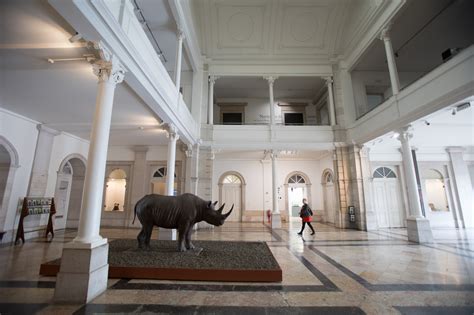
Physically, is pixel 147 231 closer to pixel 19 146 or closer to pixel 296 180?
pixel 19 146

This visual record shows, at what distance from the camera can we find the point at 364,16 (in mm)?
8602

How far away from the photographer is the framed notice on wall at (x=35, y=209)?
19.6 ft

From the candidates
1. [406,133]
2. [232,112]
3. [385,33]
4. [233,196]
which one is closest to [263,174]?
[233,196]

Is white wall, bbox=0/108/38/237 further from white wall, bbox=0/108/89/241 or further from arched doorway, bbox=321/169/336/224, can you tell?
arched doorway, bbox=321/169/336/224

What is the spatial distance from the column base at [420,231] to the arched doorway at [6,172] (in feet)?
39.7

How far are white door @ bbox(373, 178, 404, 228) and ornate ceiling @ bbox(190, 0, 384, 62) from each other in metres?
6.74

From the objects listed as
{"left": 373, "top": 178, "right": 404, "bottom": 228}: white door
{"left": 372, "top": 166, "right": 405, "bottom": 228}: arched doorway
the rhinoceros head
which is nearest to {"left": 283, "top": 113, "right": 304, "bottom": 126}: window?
{"left": 372, "top": 166, "right": 405, "bottom": 228}: arched doorway

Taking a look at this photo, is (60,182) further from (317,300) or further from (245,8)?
(245,8)

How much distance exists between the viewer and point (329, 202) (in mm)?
11336

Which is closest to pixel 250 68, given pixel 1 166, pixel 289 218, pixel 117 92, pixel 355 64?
pixel 355 64

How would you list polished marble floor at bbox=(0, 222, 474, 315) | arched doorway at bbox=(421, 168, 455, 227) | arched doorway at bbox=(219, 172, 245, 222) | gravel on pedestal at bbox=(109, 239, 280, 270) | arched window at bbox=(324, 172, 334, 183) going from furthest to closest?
1. arched doorway at bbox=(219, 172, 245, 222)
2. arched window at bbox=(324, 172, 334, 183)
3. arched doorway at bbox=(421, 168, 455, 227)
4. gravel on pedestal at bbox=(109, 239, 280, 270)
5. polished marble floor at bbox=(0, 222, 474, 315)

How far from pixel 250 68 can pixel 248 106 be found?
260 centimetres

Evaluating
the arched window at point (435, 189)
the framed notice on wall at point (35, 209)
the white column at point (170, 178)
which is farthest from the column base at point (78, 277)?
the arched window at point (435, 189)

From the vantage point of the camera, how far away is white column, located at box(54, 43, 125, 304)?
2625 millimetres
